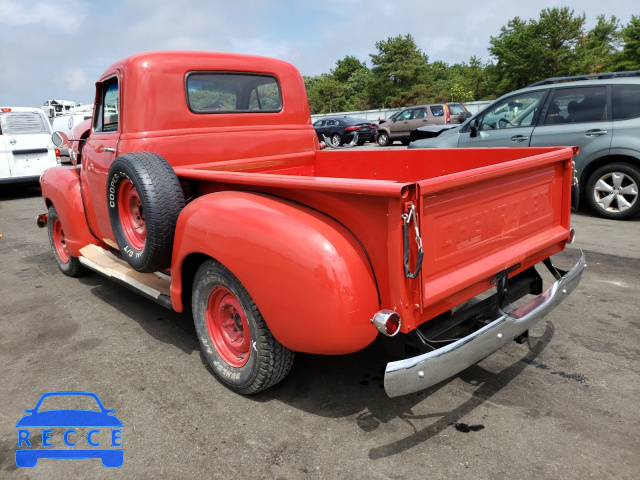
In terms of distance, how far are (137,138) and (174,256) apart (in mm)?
1167

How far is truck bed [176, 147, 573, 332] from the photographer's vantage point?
2133mm

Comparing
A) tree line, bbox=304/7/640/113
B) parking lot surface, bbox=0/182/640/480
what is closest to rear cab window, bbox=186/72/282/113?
parking lot surface, bbox=0/182/640/480

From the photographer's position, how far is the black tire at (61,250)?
508 centimetres

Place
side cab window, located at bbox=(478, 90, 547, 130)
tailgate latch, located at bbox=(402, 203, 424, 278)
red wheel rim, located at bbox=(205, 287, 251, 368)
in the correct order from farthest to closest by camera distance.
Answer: side cab window, located at bbox=(478, 90, 547, 130), red wheel rim, located at bbox=(205, 287, 251, 368), tailgate latch, located at bbox=(402, 203, 424, 278)

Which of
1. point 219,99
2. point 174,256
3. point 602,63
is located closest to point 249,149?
point 219,99

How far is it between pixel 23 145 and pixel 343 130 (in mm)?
12198

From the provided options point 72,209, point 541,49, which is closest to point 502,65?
point 541,49

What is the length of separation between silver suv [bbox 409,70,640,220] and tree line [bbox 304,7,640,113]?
94.2ft

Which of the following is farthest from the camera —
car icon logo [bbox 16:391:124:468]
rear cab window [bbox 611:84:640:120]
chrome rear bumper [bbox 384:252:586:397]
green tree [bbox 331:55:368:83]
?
green tree [bbox 331:55:368:83]

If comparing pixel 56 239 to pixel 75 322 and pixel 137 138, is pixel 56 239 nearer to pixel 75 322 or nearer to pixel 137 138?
pixel 75 322

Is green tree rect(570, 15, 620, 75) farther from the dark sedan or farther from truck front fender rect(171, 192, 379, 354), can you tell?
truck front fender rect(171, 192, 379, 354)

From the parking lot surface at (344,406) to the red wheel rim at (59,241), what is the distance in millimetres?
1260

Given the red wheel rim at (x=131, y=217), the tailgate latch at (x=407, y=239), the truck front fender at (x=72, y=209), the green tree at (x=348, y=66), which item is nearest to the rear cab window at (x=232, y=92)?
the red wheel rim at (x=131, y=217)

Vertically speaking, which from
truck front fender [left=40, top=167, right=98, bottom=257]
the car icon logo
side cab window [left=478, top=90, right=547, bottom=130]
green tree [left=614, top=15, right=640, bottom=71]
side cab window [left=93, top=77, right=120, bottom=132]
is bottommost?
the car icon logo
